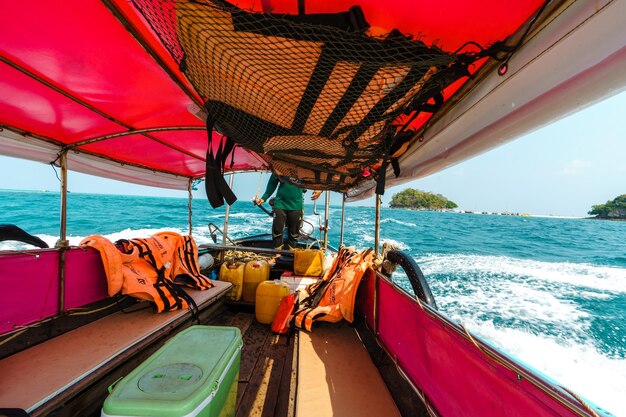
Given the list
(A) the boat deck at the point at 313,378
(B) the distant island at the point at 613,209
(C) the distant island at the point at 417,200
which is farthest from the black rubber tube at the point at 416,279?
(B) the distant island at the point at 613,209

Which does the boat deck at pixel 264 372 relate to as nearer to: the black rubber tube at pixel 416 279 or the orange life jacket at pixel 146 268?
the orange life jacket at pixel 146 268

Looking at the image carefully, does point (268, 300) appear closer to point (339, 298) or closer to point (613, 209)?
point (339, 298)

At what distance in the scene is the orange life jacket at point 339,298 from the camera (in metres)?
3.08

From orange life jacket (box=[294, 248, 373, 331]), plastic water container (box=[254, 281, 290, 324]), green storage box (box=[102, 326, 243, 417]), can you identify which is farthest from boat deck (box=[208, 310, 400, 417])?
green storage box (box=[102, 326, 243, 417])

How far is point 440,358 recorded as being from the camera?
5.23ft

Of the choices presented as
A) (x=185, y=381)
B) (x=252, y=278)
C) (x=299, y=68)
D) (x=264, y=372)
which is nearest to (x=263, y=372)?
(x=264, y=372)

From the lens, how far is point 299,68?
134 centimetres

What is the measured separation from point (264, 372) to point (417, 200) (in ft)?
296

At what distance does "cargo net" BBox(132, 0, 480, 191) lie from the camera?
114 centimetres

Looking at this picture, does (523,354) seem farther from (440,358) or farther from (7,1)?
(7,1)

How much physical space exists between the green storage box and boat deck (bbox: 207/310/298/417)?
1.76 feet

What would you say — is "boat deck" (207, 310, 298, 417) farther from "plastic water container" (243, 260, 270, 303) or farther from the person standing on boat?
the person standing on boat

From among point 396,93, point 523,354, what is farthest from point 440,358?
point 523,354

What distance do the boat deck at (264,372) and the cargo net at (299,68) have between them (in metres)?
2.23
